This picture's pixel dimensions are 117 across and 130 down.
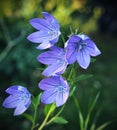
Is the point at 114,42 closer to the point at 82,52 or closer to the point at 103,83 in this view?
the point at 103,83

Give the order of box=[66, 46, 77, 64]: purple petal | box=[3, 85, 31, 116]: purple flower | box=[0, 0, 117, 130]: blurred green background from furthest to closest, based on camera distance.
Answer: box=[0, 0, 117, 130]: blurred green background, box=[3, 85, 31, 116]: purple flower, box=[66, 46, 77, 64]: purple petal

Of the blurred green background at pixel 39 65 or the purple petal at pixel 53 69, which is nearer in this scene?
the purple petal at pixel 53 69

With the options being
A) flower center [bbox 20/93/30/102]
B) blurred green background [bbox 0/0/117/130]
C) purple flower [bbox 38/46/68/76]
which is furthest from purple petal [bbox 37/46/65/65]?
blurred green background [bbox 0/0/117/130]

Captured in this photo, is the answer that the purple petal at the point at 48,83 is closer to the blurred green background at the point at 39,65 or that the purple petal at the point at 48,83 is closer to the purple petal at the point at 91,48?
the purple petal at the point at 91,48

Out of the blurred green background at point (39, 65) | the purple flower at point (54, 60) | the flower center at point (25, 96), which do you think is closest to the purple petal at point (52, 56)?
the purple flower at point (54, 60)

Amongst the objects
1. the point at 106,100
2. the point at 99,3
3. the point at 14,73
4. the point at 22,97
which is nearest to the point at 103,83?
the point at 106,100

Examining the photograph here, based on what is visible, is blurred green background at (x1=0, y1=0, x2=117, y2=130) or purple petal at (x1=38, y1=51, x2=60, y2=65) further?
blurred green background at (x1=0, y1=0, x2=117, y2=130)

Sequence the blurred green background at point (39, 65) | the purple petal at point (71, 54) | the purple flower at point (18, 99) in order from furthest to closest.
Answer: the blurred green background at point (39, 65) < the purple flower at point (18, 99) < the purple petal at point (71, 54)

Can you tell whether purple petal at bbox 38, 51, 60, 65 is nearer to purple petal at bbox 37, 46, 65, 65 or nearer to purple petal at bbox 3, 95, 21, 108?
purple petal at bbox 37, 46, 65, 65
